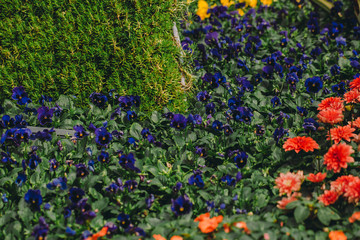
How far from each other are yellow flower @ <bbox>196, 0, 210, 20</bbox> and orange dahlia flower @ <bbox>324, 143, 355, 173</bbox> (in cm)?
306

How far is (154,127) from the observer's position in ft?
10.6

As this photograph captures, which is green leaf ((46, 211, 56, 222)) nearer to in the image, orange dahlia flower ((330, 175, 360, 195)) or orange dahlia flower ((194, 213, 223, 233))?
orange dahlia flower ((194, 213, 223, 233))

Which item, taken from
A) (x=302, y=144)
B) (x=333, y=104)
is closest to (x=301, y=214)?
(x=302, y=144)

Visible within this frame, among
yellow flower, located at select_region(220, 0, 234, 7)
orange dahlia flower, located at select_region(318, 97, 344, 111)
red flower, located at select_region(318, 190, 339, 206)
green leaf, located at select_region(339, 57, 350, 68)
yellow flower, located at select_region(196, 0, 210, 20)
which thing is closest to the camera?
red flower, located at select_region(318, 190, 339, 206)

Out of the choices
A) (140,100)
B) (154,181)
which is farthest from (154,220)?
(140,100)

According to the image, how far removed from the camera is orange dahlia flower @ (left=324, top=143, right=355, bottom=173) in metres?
2.28

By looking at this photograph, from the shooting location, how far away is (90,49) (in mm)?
3305

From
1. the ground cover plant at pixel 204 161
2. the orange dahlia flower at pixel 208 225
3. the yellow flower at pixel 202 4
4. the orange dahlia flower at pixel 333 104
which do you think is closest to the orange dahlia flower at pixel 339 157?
the ground cover plant at pixel 204 161

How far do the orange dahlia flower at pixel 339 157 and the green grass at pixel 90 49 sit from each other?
158 centimetres

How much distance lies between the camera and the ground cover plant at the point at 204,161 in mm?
2240

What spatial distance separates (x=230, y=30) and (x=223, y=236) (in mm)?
3254

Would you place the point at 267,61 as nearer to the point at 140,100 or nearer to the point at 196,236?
the point at 140,100

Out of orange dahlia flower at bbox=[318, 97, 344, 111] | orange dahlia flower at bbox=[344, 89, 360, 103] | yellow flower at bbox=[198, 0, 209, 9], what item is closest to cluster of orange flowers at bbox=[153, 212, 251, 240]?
orange dahlia flower at bbox=[318, 97, 344, 111]

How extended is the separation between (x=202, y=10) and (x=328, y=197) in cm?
343
